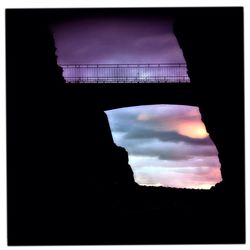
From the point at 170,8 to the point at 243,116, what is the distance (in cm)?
243

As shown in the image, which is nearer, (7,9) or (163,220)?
(7,9)

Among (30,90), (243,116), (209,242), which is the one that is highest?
(30,90)

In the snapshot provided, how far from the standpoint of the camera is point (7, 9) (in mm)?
8297

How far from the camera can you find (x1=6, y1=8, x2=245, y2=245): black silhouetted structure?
8.54 metres

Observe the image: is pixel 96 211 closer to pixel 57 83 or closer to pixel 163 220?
pixel 163 220

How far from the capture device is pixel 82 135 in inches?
720

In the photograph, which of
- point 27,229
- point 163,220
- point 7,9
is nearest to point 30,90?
point 7,9

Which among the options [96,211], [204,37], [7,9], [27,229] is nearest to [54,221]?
[27,229]

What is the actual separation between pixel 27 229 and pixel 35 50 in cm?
569

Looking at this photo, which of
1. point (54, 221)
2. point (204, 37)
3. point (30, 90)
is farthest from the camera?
point (204, 37)

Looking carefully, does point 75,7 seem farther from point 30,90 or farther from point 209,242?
point 209,242

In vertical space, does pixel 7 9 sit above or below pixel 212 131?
above

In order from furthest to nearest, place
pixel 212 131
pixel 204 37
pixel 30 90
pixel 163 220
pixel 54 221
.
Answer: pixel 212 131, pixel 204 37, pixel 163 220, pixel 30 90, pixel 54 221

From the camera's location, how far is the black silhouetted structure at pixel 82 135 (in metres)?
8.54
